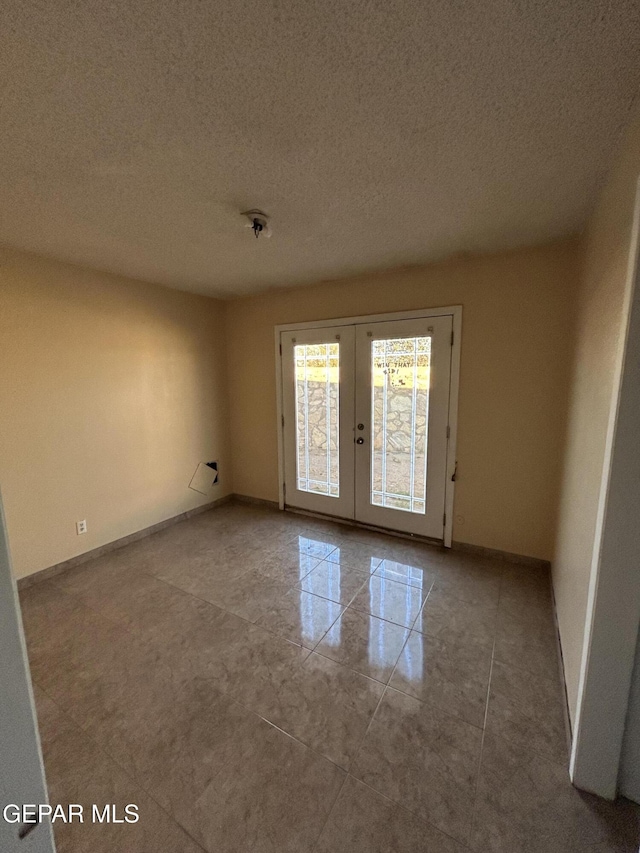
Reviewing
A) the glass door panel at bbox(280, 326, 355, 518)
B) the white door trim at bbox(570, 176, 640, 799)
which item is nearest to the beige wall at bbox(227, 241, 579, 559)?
the glass door panel at bbox(280, 326, 355, 518)

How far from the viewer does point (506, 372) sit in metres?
2.65

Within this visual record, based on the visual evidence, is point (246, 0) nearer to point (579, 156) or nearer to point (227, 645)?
point (579, 156)

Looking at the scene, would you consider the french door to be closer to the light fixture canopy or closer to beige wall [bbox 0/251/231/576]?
beige wall [bbox 0/251/231/576]

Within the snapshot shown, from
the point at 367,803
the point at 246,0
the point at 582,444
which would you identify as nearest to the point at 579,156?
the point at 582,444

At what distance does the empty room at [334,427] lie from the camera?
1.05 m

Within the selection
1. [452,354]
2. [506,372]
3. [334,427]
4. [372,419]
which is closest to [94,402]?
[334,427]

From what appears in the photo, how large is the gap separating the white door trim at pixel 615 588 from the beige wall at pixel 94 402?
11.1 ft

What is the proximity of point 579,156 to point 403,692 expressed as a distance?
2557mm

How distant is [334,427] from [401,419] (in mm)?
705

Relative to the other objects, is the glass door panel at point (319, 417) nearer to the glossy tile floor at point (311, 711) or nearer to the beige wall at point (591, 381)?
the glossy tile floor at point (311, 711)

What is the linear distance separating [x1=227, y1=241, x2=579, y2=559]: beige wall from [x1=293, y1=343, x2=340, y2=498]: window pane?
1.68 ft

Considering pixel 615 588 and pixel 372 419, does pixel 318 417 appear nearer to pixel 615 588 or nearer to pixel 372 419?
pixel 372 419

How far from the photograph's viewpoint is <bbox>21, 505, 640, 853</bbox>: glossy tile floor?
1.16m

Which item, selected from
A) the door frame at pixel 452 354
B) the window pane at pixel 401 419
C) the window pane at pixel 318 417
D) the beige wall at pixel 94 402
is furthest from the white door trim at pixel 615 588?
the beige wall at pixel 94 402
